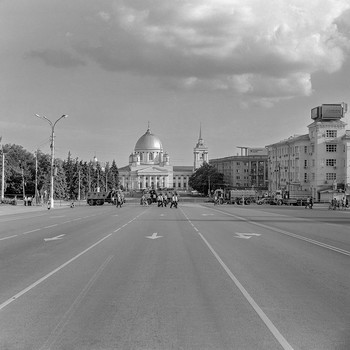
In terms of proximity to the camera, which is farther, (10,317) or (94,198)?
(94,198)

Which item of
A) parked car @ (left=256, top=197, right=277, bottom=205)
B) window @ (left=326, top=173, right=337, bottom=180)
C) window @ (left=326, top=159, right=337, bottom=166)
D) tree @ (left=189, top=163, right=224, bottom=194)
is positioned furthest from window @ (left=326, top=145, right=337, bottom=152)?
tree @ (left=189, top=163, right=224, bottom=194)

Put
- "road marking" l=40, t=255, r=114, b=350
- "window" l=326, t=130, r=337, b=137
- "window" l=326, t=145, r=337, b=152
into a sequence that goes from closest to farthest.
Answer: "road marking" l=40, t=255, r=114, b=350, "window" l=326, t=145, r=337, b=152, "window" l=326, t=130, r=337, b=137

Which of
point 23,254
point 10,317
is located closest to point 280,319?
point 10,317

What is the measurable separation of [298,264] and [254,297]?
16.7 ft

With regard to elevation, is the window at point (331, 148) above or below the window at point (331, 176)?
above

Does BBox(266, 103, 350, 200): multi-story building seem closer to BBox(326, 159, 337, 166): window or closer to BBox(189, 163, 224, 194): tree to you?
BBox(326, 159, 337, 166): window

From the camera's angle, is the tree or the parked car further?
the tree

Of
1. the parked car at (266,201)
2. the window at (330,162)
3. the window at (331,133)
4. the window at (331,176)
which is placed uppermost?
the window at (331,133)

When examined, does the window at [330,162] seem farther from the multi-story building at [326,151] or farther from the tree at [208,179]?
the tree at [208,179]

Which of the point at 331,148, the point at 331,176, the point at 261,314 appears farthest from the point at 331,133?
the point at 261,314

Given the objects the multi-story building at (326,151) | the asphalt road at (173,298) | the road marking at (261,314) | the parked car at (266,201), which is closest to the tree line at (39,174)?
the parked car at (266,201)

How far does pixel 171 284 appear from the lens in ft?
35.7

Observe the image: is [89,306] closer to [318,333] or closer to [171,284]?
[171,284]

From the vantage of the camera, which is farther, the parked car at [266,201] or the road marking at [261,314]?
the parked car at [266,201]
